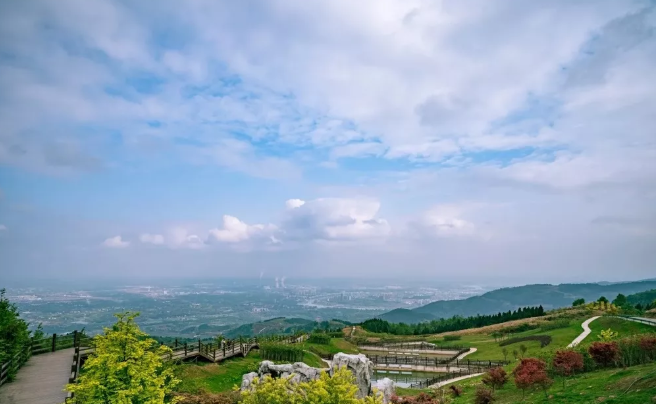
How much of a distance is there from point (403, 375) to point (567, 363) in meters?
21.1

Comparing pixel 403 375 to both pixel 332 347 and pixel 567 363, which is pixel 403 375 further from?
pixel 567 363

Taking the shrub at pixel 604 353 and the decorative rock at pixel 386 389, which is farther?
the decorative rock at pixel 386 389

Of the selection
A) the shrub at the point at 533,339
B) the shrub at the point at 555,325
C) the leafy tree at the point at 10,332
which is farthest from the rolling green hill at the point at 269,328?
the leafy tree at the point at 10,332

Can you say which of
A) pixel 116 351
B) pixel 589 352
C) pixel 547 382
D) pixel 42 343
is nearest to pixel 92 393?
pixel 116 351

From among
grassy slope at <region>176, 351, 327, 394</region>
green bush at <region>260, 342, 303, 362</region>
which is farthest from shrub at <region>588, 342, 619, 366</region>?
green bush at <region>260, 342, 303, 362</region>

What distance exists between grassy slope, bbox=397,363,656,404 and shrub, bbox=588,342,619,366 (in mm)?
764

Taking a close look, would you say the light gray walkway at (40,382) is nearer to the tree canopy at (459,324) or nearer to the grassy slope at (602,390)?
the grassy slope at (602,390)

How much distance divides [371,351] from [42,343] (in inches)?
1457

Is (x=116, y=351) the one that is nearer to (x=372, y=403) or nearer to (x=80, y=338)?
(x=372, y=403)

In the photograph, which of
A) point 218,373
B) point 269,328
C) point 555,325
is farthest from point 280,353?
point 269,328

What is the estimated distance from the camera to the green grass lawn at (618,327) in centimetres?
3606

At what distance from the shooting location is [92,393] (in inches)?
431

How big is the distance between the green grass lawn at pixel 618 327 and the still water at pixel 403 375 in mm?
15332

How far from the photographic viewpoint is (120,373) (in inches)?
451
